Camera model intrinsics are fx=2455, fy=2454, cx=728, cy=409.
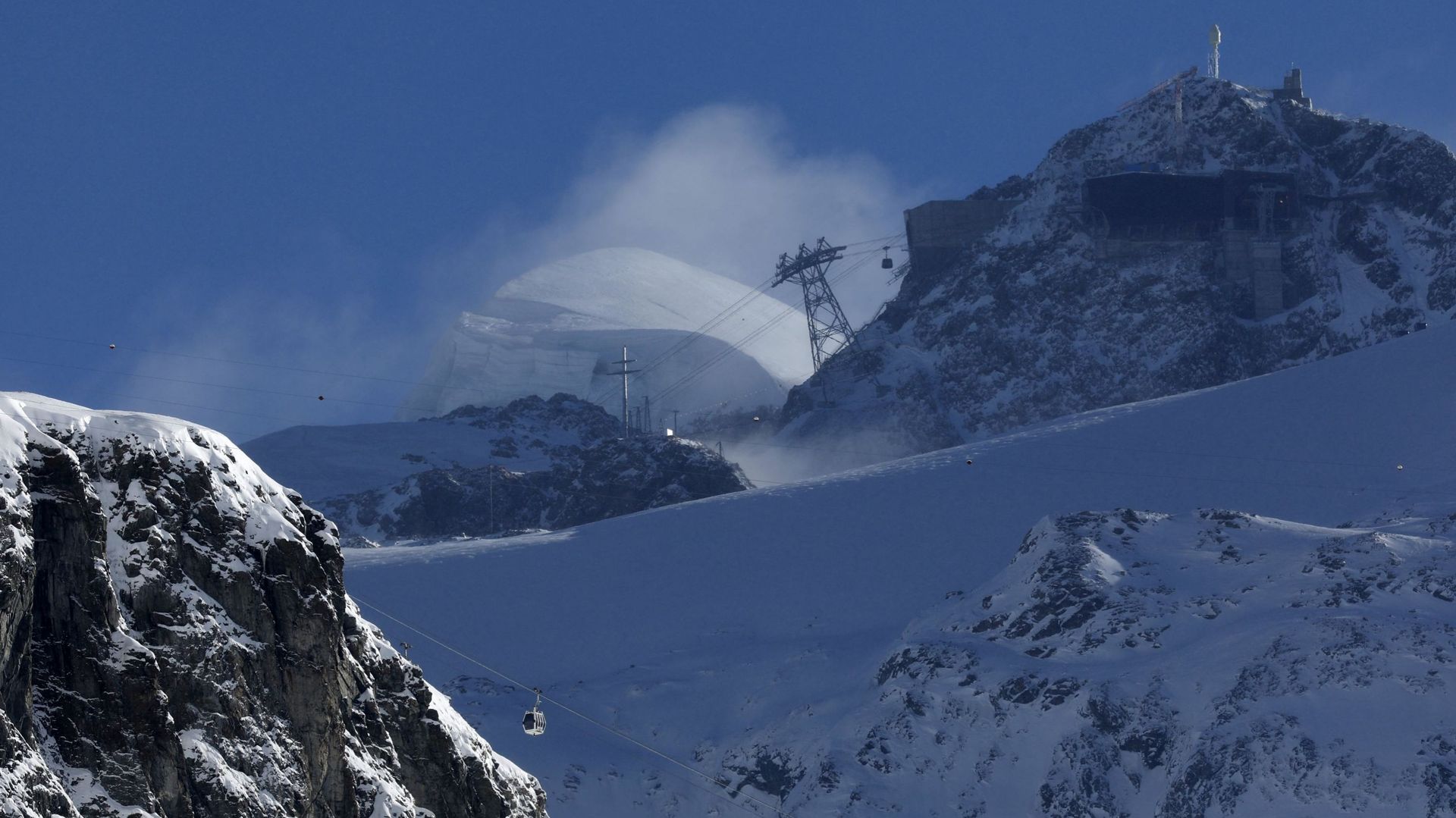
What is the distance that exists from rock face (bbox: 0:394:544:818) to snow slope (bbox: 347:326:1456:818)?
A: 221 feet

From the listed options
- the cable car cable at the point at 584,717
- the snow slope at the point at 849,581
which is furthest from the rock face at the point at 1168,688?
the cable car cable at the point at 584,717

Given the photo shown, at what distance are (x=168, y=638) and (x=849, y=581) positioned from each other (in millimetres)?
120167

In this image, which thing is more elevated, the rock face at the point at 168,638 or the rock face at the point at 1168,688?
the rock face at the point at 168,638

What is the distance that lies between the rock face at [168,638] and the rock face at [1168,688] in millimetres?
66325

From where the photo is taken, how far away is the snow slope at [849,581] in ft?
417

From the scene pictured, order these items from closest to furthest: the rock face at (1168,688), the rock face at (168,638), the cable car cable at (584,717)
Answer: the rock face at (168,638), the rock face at (1168,688), the cable car cable at (584,717)

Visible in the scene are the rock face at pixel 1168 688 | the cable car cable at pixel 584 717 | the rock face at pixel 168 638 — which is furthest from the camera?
the cable car cable at pixel 584 717

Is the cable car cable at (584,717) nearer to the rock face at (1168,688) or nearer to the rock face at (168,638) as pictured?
the rock face at (1168,688)

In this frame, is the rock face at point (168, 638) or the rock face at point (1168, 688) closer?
the rock face at point (168, 638)

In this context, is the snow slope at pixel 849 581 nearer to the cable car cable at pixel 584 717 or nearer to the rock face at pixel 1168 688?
the rock face at pixel 1168 688

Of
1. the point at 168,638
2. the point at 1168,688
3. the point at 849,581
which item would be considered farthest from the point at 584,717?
the point at 168,638

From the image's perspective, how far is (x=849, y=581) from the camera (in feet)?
540

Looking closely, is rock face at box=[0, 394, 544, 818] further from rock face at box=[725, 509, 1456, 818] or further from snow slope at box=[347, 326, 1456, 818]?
snow slope at box=[347, 326, 1456, 818]

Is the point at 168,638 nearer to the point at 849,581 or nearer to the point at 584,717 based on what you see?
the point at 584,717
